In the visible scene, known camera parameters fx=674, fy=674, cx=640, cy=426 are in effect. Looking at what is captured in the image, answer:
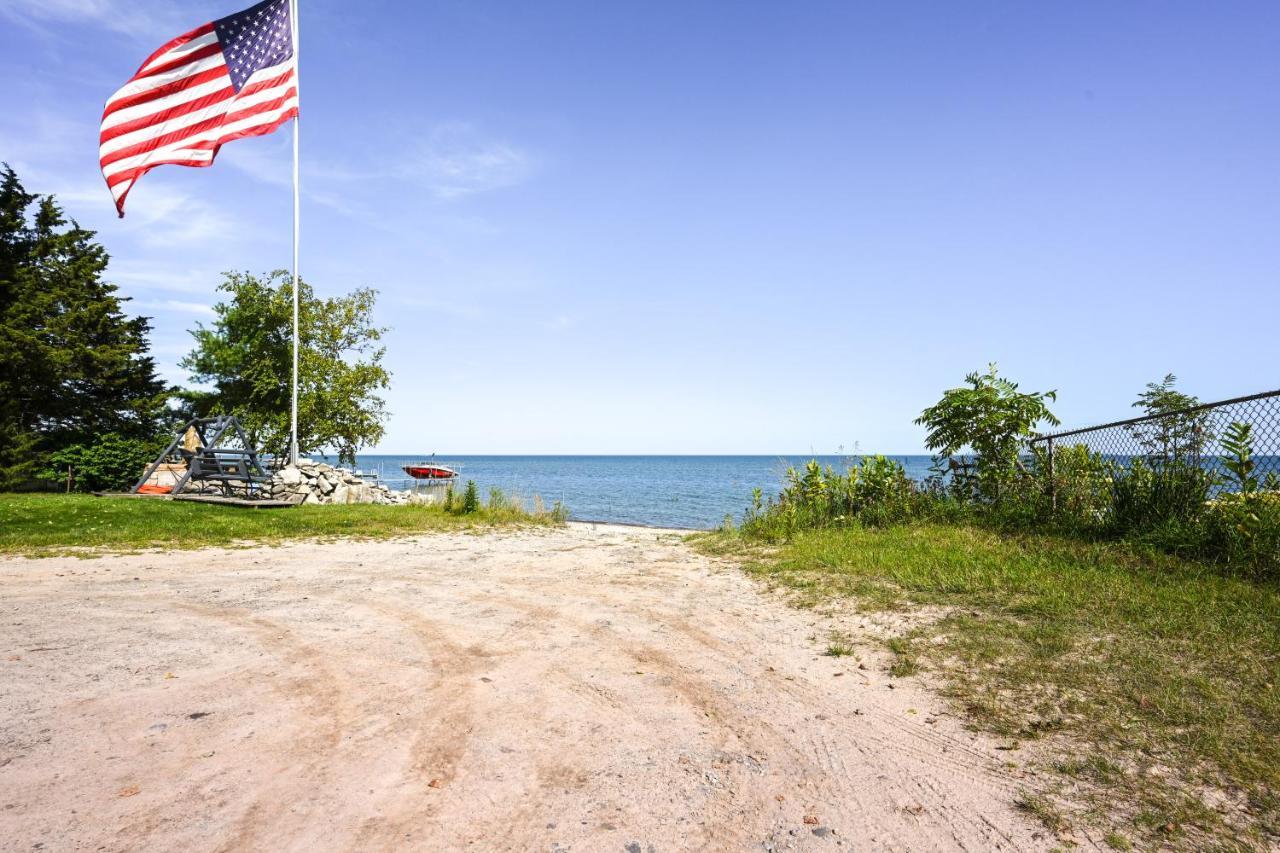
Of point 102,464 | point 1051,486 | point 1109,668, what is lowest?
point 1109,668

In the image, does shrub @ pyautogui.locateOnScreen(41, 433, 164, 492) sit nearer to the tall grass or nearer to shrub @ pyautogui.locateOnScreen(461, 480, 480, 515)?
shrub @ pyautogui.locateOnScreen(461, 480, 480, 515)

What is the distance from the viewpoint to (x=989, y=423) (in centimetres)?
1096

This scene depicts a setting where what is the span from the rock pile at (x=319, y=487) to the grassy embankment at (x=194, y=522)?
11.5 ft

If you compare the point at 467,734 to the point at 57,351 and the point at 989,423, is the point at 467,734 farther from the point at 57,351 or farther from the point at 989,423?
the point at 57,351

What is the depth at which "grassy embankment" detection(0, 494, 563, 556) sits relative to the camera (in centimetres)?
1044

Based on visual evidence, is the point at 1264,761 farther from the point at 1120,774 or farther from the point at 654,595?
the point at 654,595

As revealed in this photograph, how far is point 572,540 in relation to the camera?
1275 cm

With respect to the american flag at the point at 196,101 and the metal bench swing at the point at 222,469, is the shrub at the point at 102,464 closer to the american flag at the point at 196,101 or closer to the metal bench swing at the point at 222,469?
the metal bench swing at the point at 222,469

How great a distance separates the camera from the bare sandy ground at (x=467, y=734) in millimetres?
2715

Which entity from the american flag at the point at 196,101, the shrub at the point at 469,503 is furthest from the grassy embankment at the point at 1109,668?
the american flag at the point at 196,101

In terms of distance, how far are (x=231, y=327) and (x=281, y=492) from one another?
19.2 metres

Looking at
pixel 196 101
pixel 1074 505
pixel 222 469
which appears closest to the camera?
pixel 1074 505

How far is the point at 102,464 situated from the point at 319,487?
23.7ft

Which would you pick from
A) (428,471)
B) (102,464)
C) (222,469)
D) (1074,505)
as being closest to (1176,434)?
(1074,505)
